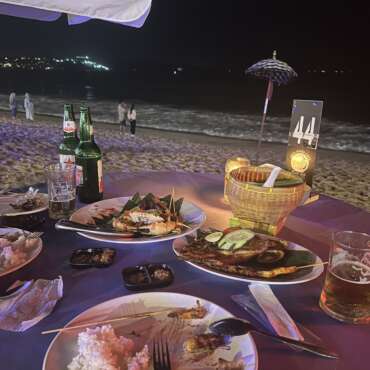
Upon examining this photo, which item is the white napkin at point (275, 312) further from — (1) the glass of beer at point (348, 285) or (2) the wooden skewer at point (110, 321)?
(2) the wooden skewer at point (110, 321)

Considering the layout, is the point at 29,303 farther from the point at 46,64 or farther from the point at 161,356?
the point at 46,64

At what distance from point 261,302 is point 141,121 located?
16.4 m

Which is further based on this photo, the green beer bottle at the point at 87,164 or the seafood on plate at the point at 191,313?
the green beer bottle at the point at 87,164

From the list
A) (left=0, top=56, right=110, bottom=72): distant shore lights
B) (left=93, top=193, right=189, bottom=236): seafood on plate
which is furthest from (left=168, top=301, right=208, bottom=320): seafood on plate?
(left=0, top=56, right=110, bottom=72): distant shore lights

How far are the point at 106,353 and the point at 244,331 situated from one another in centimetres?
29

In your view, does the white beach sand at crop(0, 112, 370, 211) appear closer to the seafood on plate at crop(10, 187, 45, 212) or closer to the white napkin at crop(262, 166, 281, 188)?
the seafood on plate at crop(10, 187, 45, 212)

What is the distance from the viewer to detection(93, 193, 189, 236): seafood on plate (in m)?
1.24

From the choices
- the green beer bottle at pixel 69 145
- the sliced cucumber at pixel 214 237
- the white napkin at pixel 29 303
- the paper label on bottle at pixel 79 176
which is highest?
the green beer bottle at pixel 69 145

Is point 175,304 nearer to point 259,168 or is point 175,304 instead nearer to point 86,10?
point 259,168

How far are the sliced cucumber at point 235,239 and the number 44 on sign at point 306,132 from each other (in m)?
0.77

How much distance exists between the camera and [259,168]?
57.0 inches

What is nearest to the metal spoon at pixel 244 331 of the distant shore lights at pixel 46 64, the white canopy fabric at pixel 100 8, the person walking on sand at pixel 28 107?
the white canopy fabric at pixel 100 8

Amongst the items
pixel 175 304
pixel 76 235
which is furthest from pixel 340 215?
pixel 76 235

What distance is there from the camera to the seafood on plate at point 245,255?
1006 mm
